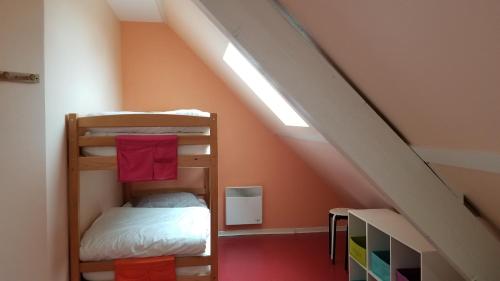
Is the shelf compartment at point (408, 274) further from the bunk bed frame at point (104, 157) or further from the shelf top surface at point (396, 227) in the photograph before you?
the bunk bed frame at point (104, 157)

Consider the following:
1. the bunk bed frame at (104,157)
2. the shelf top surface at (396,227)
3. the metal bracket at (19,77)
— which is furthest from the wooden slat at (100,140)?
the shelf top surface at (396,227)

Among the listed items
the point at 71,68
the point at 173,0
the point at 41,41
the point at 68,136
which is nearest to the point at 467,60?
the point at 41,41

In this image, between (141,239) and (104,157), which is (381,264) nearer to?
(141,239)

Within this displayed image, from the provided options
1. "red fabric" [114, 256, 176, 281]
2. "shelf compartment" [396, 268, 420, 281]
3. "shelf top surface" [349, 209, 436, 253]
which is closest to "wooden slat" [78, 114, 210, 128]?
"red fabric" [114, 256, 176, 281]

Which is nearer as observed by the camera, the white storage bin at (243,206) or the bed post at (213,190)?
the bed post at (213,190)

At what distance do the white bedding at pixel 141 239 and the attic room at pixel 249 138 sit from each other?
0.04ft

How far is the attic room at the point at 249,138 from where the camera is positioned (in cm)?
87

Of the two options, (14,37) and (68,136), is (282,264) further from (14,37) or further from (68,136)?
(14,37)

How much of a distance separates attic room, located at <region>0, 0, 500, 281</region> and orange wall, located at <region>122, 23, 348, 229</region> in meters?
0.02

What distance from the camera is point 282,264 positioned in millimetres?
3238

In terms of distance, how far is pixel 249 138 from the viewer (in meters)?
4.10

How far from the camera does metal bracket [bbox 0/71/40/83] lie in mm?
1665

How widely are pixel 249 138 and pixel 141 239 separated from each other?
2.22 meters

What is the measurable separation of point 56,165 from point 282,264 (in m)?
2.20
